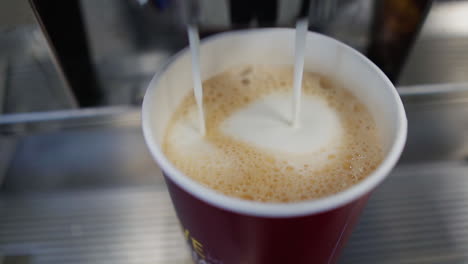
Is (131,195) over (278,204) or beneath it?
beneath

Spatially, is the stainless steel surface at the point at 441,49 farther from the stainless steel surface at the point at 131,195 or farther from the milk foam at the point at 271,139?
the milk foam at the point at 271,139

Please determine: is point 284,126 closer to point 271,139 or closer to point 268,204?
point 271,139

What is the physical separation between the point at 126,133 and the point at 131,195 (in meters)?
0.11

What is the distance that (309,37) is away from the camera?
460 mm

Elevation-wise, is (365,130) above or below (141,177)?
above

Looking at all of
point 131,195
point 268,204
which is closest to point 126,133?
point 131,195

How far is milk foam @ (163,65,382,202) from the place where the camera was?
1.33 feet

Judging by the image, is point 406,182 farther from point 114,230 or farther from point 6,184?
point 6,184

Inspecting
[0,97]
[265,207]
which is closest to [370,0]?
[265,207]

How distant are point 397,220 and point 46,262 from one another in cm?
45

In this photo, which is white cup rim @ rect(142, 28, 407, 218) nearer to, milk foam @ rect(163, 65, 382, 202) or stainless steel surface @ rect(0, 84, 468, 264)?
milk foam @ rect(163, 65, 382, 202)

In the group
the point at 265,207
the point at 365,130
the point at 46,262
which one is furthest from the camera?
the point at 46,262

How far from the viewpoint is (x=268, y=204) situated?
0.31 meters

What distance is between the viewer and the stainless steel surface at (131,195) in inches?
21.8
